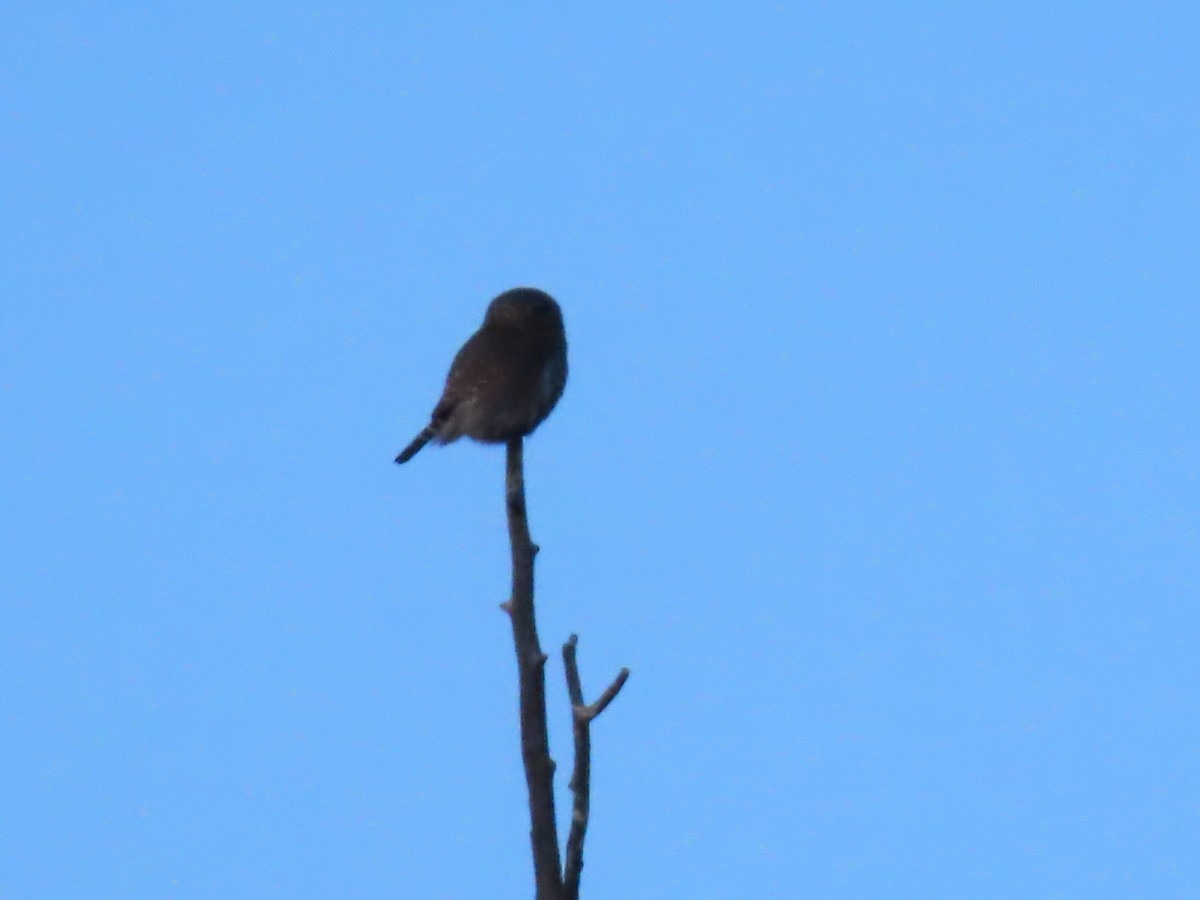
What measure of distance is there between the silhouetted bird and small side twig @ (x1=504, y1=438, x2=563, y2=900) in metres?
1.54

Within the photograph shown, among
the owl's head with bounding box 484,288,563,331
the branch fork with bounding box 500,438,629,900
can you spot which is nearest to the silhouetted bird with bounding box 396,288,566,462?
the owl's head with bounding box 484,288,563,331

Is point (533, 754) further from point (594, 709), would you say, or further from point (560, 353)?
point (560, 353)

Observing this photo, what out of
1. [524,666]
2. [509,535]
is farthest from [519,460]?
[524,666]

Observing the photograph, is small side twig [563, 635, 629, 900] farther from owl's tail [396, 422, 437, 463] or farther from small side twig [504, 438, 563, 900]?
owl's tail [396, 422, 437, 463]

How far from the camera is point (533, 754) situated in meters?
5.97

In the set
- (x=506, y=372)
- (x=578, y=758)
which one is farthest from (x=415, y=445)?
(x=578, y=758)

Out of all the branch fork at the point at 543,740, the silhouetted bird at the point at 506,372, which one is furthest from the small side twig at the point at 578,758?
the silhouetted bird at the point at 506,372

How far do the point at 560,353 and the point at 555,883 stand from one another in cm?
264

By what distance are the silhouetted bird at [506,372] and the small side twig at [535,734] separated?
154 centimetres

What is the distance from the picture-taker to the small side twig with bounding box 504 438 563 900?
5926 millimetres

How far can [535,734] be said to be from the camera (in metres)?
5.98

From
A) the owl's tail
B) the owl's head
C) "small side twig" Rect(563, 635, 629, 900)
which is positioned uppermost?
the owl's head

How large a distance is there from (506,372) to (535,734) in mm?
2099

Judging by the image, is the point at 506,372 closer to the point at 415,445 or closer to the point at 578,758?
the point at 415,445
